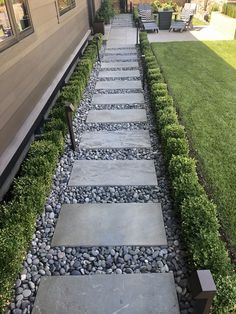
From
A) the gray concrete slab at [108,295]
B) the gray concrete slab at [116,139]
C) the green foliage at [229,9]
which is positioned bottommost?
the gray concrete slab at [116,139]

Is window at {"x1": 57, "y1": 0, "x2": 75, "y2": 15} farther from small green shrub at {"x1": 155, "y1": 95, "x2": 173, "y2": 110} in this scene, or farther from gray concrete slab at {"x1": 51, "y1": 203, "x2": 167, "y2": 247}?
gray concrete slab at {"x1": 51, "y1": 203, "x2": 167, "y2": 247}

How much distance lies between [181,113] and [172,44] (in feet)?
24.2

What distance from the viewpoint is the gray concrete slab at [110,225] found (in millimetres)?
3141

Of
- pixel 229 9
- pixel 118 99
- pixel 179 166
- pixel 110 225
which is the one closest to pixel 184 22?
pixel 229 9

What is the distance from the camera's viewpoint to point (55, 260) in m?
2.96

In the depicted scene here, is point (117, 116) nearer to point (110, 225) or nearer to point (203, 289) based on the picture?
point (110, 225)

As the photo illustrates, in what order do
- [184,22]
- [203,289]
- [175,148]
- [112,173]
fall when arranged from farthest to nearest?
[184,22] → [112,173] → [175,148] → [203,289]

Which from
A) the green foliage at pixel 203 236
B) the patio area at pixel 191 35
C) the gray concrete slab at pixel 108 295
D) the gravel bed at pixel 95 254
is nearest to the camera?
the gray concrete slab at pixel 108 295

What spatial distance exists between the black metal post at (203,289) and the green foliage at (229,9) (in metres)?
14.7

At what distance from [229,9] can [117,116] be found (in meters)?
12.0

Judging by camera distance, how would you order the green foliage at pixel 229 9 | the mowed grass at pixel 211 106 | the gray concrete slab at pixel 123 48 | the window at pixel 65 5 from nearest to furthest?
1. the mowed grass at pixel 211 106
2. the window at pixel 65 5
3. the gray concrete slab at pixel 123 48
4. the green foliage at pixel 229 9

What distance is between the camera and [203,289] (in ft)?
6.19

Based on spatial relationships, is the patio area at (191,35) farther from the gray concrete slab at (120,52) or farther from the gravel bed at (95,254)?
the gravel bed at (95,254)

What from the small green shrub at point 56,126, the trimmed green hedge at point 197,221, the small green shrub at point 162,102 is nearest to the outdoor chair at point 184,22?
the small green shrub at point 162,102
